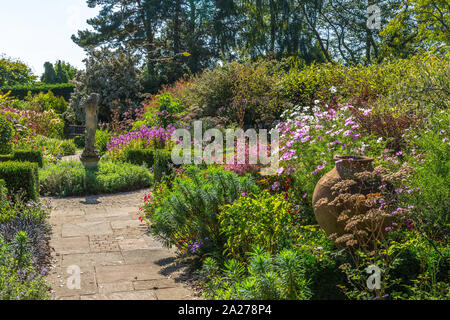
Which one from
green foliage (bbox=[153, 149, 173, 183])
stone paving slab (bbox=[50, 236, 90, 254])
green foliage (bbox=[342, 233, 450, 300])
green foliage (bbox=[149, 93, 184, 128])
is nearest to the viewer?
green foliage (bbox=[342, 233, 450, 300])

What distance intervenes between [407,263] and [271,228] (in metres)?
1.13

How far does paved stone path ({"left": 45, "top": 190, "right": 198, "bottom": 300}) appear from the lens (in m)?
3.42

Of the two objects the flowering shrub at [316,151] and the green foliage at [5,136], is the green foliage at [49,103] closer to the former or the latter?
the green foliage at [5,136]

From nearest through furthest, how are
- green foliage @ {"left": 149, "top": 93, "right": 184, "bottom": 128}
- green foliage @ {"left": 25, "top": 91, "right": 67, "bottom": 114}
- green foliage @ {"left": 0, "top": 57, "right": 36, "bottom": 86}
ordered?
1. green foliage @ {"left": 149, "top": 93, "right": 184, "bottom": 128}
2. green foliage @ {"left": 25, "top": 91, "right": 67, "bottom": 114}
3. green foliage @ {"left": 0, "top": 57, "right": 36, "bottom": 86}

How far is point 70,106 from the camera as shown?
19.1 meters

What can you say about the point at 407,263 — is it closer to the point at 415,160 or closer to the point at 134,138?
the point at 415,160

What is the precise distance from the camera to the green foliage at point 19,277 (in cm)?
288

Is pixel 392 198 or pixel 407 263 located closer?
pixel 407 263

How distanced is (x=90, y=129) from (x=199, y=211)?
5.71 meters

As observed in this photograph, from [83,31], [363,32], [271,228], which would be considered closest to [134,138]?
[271,228]

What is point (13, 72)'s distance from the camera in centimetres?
3005

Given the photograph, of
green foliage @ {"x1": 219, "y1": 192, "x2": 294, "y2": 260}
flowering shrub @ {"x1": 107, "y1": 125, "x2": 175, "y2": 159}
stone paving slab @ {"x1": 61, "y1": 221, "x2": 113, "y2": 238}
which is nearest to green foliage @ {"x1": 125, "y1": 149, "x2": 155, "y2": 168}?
flowering shrub @ {"x1": 107, "y1": 125, "x2": 175, "y2": 159}

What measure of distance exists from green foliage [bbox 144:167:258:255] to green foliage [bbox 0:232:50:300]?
4.49 feet

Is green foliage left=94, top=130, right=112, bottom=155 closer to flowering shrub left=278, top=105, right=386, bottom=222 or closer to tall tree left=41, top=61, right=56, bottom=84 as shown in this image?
flowering shrub left=278, top=105, right=386, bottom=222
